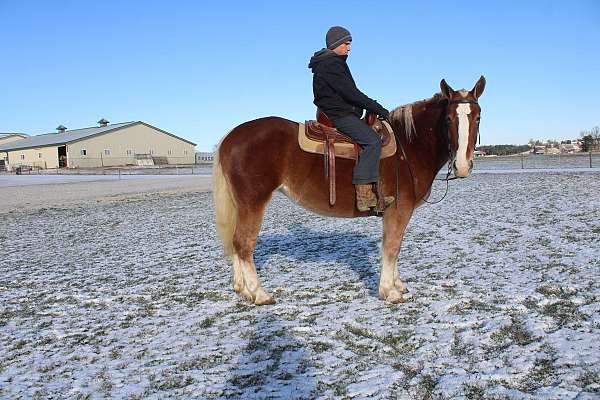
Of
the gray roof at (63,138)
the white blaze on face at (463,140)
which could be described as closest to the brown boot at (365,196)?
the white blaze on face at (463,140)

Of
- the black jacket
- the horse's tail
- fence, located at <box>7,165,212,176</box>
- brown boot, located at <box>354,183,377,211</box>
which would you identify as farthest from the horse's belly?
fence, located at <box>7,165,212,176</box>

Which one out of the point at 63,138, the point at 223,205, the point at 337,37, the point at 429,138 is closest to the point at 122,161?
the point at 63,138

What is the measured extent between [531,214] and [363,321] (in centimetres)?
833

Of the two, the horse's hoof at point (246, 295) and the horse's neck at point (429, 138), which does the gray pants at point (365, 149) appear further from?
the horse's hoof at point (246, 295)

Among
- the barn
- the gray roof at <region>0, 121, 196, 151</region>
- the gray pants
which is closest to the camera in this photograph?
the gray pants

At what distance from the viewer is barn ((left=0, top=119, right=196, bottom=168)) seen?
226ft

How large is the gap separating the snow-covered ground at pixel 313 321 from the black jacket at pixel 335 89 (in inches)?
86.5

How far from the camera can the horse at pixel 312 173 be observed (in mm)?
4918

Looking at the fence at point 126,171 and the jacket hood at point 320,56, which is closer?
the jacket hood at point 320,56

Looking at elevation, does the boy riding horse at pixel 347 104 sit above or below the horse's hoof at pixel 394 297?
above

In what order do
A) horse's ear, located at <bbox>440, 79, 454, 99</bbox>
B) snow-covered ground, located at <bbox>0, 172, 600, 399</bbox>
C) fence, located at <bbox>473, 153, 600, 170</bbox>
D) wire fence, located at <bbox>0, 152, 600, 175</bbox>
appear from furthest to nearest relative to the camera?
wire fence, located at <bbox>0, 152, 600, 175</bbox> → fence, located at <bbox>473, 153, 600, 170</bbox> → horse's ear, located at <bbox>440, 79, 454, 99</bbox> → snow-covered ground, located at <bbox>0, 172, 600, 399</bbox>

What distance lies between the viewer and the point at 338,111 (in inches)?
191

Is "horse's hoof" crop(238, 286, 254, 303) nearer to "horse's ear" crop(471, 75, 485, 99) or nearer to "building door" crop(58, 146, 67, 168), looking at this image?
"horse's ear" crop(471, 75, 485, 99)

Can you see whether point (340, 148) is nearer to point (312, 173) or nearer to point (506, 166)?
point (312, 173)
